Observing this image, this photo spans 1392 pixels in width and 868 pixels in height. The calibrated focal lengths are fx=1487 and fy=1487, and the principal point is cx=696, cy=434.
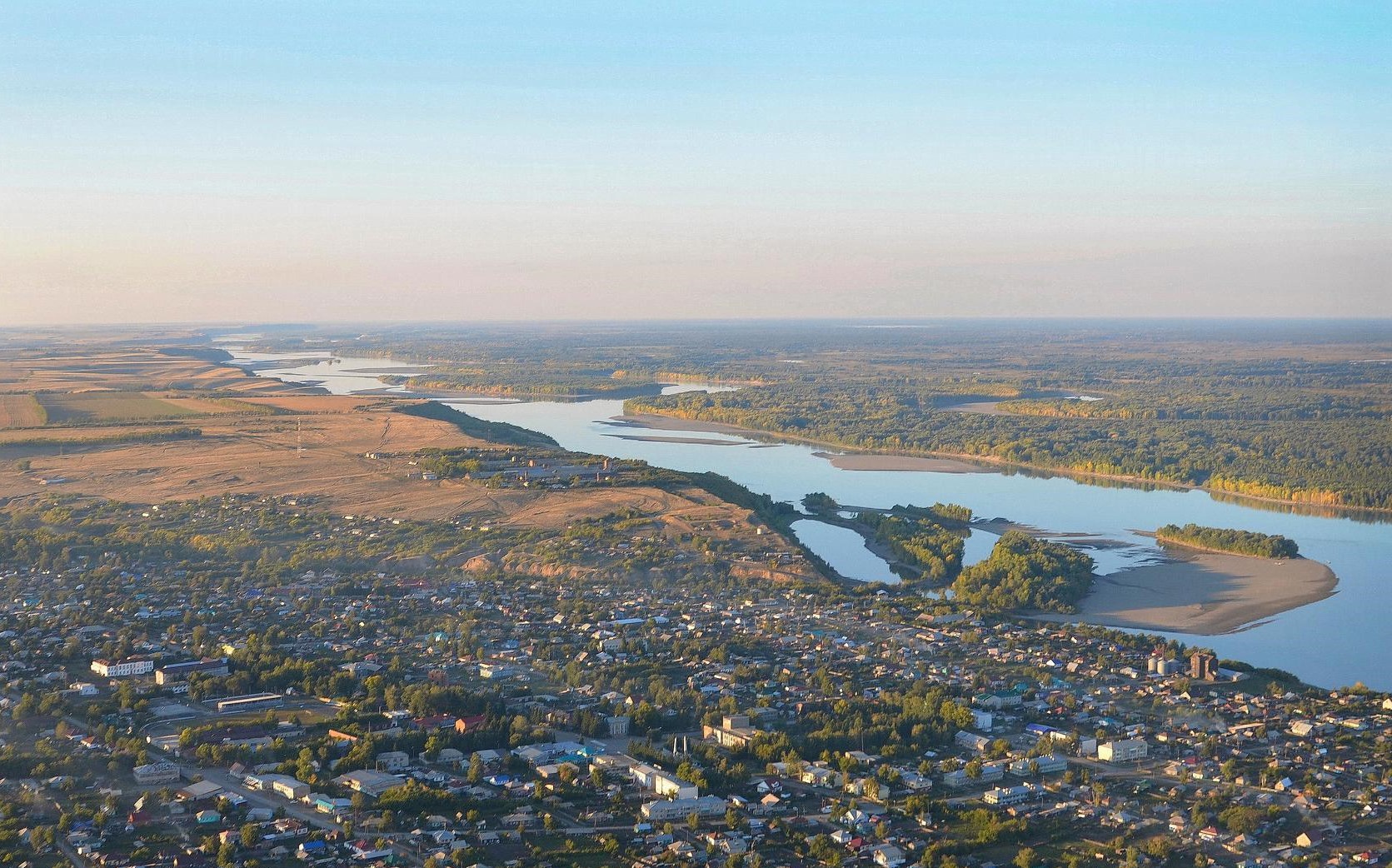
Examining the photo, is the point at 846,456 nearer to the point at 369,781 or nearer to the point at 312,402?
the point at 312,402

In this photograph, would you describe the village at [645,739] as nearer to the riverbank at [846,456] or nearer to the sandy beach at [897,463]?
the sandy beach at [897,463]

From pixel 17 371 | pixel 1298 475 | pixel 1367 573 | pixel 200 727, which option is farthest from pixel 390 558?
pixel 17 371

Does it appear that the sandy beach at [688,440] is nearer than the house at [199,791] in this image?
No

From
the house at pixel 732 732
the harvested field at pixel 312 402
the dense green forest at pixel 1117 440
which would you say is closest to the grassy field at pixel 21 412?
the harvested field at pixel 312 402

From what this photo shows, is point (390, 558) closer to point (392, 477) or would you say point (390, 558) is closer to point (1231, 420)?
point (392, 477)

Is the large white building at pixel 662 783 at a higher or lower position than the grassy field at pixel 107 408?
lower

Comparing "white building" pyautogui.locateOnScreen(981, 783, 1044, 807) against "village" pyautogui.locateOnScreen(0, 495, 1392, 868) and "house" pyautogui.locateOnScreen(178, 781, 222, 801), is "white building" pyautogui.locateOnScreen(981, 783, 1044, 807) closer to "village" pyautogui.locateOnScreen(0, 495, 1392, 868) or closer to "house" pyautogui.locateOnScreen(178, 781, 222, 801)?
"village" pyautogui.locateOnScreen(0, 495, 1392, 868)
